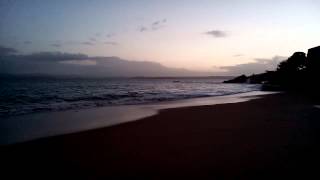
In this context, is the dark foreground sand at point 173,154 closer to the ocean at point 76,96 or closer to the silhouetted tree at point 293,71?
the ocean at point 76,96

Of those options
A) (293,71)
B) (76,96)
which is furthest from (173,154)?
(293,71)

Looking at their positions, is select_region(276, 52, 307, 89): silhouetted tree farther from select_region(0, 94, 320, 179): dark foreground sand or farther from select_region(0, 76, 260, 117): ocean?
select_region(0, 94, 320, 179): dark foreground sand

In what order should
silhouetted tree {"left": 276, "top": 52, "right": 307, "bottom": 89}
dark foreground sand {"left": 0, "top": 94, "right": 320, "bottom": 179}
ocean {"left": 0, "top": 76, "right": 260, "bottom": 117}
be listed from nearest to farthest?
dark foreground sand {"left": 0, "top": 94, "right": 320, "bottom": 179} → ocean {"left": 0, "top": 76, "right": 260, "bottom": 117} → silhouetted tree {"left": 276, "top": 52, "right": 307, "bottom": 89}

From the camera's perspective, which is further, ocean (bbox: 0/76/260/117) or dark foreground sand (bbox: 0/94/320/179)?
ocean (bbox: 0/76/260/117)

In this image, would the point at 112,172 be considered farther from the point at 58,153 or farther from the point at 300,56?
the point at 300,56

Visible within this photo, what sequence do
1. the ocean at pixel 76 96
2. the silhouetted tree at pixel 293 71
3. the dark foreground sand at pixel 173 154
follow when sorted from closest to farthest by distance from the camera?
the dark foreground sand at pixel 173 154 < the ocean at pixel 76 96 < the silhouetted tree at pixel 293 71

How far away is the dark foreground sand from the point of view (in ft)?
20.1

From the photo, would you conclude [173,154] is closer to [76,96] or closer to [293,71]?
[76,96]

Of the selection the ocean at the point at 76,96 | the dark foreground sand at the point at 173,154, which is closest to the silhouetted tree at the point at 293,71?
the ocean at the point at 76,96

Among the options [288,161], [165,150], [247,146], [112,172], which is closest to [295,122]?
[247,146]

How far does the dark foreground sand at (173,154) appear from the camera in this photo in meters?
6.11

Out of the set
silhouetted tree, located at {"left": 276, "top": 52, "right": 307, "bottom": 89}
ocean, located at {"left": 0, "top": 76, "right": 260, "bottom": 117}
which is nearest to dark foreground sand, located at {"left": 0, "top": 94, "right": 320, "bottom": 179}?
ocean, located at {"left": 0, "top": 76, "right": 260, "bottom": 117}

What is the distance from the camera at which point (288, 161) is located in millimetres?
6695

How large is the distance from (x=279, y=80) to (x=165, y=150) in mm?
49745
